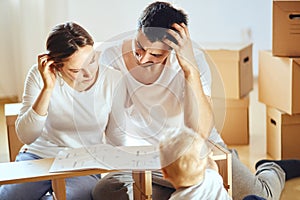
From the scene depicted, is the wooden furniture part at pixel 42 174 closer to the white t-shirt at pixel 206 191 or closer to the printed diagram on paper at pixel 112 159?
the printed diagram on paper at pixel 112 159

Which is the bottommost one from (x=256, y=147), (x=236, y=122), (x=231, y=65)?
(x=256, y=147)

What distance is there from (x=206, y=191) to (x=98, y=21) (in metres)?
2.12

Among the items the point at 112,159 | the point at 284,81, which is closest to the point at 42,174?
the point at 112,159

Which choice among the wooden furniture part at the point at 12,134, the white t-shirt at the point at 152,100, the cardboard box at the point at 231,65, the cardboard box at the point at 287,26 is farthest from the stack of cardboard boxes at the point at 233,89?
the white t-shirt at the point at 152,100

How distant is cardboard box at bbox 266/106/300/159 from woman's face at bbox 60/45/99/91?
3.09 ft

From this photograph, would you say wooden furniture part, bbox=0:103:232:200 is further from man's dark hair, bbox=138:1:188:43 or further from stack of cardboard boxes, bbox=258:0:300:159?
stack of cardboard boxes, bbox=258:0:300:159

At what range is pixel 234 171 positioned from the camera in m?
1.56

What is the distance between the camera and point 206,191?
1.05 m

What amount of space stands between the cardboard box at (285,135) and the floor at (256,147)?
0.10 meters

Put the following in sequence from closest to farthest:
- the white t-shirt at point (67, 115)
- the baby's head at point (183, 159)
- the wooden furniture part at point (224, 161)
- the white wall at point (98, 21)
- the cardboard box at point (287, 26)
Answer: the baby's head at point (183, 159)
the wooden furniture part at point (224, 161)
the white t-shirt at point (67, 115)
the cardboard box at point (287, 26)
the white wall at point (98, 21)

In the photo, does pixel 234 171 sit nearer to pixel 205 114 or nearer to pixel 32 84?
pixel 205 114

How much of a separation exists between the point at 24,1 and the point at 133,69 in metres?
1.69

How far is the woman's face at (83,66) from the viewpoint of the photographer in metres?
1.32

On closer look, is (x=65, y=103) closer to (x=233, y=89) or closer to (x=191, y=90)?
(x=191, y=90)
